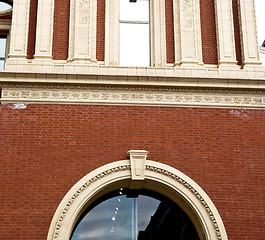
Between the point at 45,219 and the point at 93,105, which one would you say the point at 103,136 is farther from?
the point at 45,219

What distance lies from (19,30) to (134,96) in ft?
11.7

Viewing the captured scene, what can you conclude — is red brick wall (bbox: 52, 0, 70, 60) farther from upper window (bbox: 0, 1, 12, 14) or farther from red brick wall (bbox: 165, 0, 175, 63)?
red brick wall (bbox: 165, 0, 175, 63)

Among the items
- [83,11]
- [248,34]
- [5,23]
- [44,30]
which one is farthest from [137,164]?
[5,23]

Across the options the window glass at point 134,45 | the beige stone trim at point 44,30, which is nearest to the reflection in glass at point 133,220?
the window glass at point 134,45

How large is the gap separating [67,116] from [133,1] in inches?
163

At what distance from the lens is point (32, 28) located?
1343 centimetres

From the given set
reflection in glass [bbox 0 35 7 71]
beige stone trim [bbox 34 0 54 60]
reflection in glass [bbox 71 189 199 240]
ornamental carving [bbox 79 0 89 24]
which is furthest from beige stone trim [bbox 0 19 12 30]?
reflection in glass [bbox 71 189 199 240]

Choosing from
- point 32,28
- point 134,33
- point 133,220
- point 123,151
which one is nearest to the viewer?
point 123,151

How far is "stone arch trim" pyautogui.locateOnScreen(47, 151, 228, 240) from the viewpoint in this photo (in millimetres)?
11367

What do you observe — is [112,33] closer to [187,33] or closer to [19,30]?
[187,33]

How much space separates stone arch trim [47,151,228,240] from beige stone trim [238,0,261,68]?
3684 millimetres

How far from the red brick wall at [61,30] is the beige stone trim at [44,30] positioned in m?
0.18

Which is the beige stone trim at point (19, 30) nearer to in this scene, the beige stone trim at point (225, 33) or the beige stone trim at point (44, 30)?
the beige stone trim at point (44, 30)

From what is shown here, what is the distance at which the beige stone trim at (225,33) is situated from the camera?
1323cm
